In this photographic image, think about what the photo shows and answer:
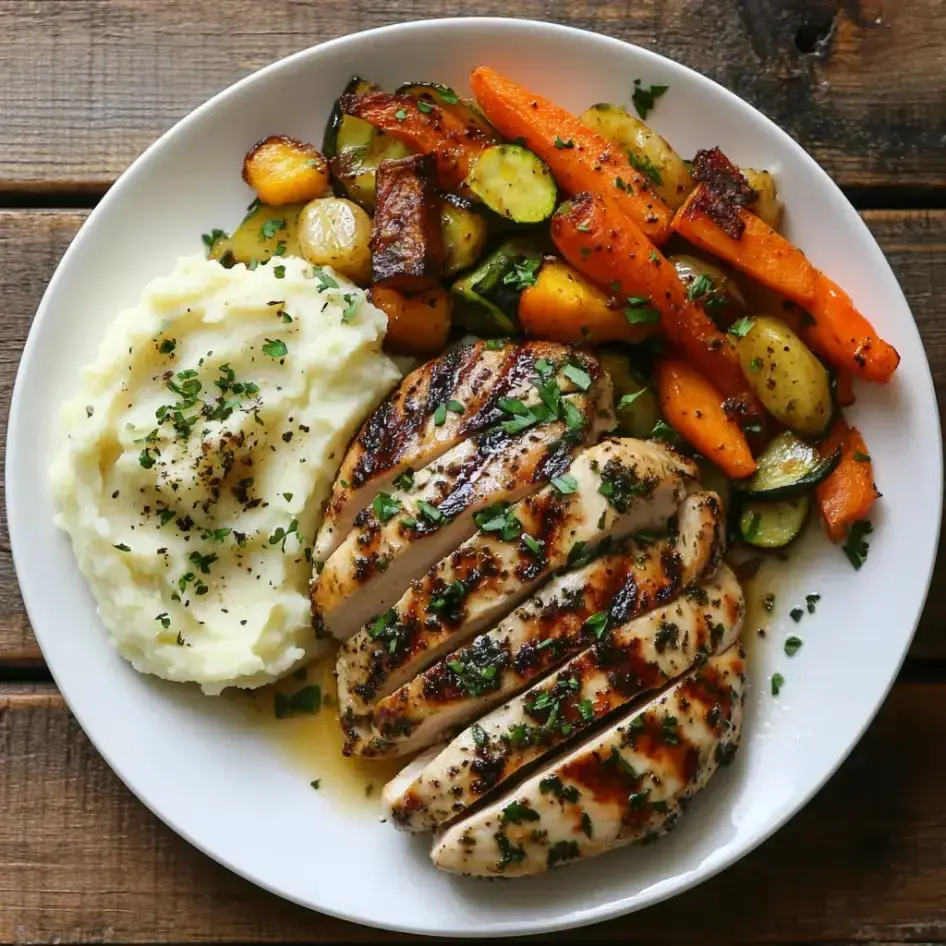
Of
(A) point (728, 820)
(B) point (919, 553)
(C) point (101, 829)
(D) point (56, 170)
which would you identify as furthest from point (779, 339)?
(C) point (101, 829)

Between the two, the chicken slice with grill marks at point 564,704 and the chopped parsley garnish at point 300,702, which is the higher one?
the chicken slice with grill marks at point 564,704

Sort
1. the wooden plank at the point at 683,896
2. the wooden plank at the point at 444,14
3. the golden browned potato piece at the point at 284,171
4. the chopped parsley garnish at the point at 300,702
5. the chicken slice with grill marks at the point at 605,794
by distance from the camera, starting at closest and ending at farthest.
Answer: the chicken slice with grill marks at the point at 605,794 < the golden browned potato piece at the point at 284,171 < the chopped parsley garnish at the point at 300,702 < the wooden plank at the point at 683,896 < the wooden plank at the point at 444,14

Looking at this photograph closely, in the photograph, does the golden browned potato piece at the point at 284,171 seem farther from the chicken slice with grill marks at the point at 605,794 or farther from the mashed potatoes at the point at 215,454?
the chicken slice with grill marks at the point at 605,794

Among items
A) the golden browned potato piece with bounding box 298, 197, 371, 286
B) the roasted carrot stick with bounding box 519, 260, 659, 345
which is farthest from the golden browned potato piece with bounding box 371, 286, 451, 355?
the roasted carrot stick with bounding box 519, 260, 659, 345

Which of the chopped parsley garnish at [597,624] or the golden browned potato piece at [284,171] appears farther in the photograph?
the golden browned potato piece at [284,171]

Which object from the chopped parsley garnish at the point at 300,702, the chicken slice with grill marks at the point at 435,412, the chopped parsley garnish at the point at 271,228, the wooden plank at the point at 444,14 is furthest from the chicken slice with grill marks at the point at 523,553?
the wooden plank at the point at 444,14

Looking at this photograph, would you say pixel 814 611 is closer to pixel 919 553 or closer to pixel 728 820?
pixel 919 553
